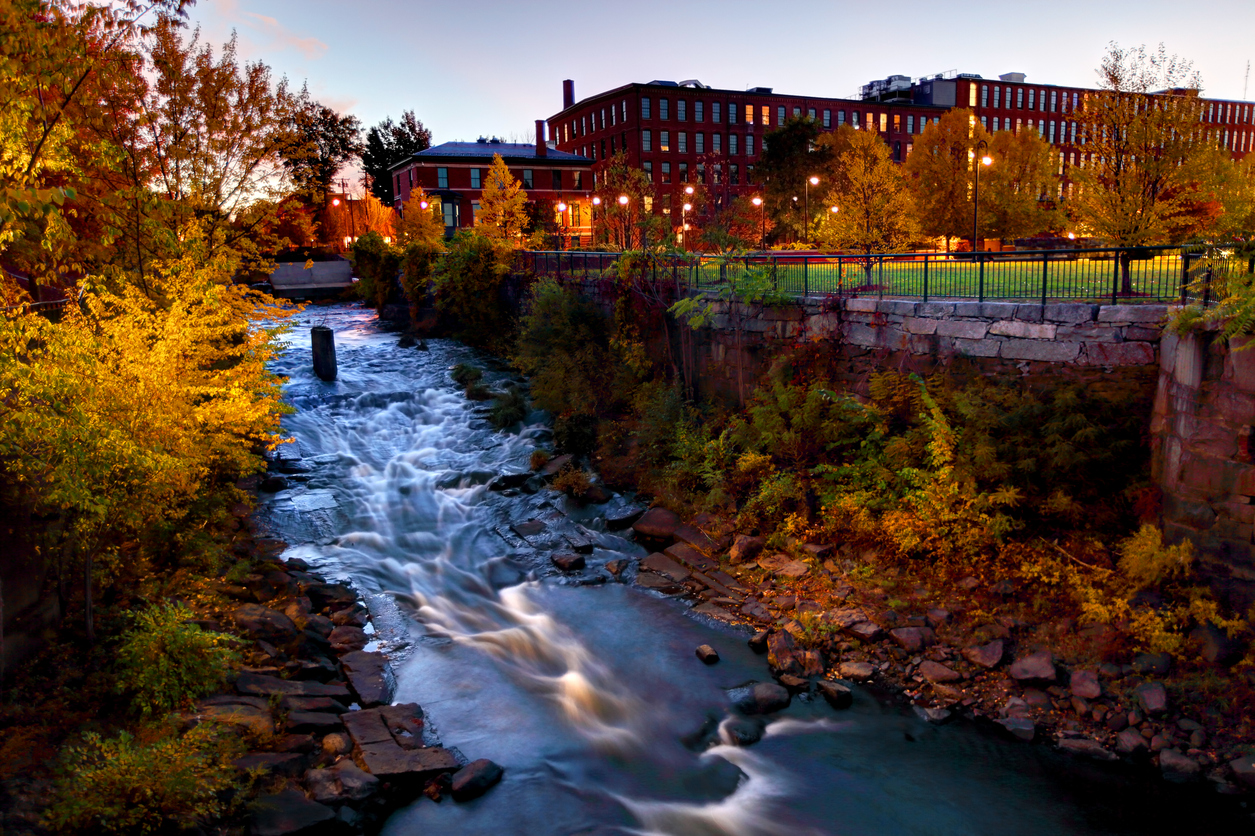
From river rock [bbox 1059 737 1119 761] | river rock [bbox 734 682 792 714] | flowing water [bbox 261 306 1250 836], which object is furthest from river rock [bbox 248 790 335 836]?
river rock [bbox 1059 737 1119 761]

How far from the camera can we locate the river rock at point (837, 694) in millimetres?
10461

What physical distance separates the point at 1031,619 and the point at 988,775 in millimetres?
2860

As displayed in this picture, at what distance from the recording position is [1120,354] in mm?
11977

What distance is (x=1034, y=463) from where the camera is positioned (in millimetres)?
12031

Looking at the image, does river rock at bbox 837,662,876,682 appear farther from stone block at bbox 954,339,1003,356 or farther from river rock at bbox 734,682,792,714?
stone block at bbox 954,339,1003,356

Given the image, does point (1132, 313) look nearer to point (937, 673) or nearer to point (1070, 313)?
point (1070, 313)

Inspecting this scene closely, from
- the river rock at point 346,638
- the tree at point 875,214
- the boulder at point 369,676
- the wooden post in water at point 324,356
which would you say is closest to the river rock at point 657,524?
the river rock at point 346,638

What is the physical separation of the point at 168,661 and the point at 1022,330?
12450 millimetres

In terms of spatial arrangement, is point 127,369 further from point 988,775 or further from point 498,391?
point 498,391

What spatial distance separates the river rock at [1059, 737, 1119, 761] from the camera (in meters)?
9.14

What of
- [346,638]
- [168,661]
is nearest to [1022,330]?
[346,638]

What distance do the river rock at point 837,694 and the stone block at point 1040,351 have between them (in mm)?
6023

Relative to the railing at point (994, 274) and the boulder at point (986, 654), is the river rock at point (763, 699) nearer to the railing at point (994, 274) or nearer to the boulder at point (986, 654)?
the boulder at point (986, 654)

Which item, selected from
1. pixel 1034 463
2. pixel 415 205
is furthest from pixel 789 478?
pixel 415 205
